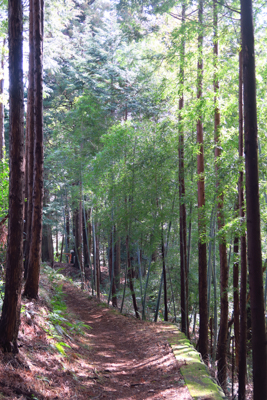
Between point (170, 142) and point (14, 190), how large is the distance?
655 centimetres

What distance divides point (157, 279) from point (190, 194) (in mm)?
5615

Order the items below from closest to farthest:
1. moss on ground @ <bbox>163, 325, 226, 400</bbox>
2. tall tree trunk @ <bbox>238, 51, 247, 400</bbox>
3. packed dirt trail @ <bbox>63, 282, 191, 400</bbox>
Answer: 1. moss on ground @ <bbox>163, 325, 226, 400</bbox>
2. packed dirt trail @ <bbox>63, 282, 191, 400</bbox>
3. tall tree trunk @ <bbox>238, 51, 247, 400</bbox>

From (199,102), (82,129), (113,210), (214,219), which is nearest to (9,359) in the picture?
(199,102)

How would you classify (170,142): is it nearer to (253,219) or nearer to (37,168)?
(37,168)

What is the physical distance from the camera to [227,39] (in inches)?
248

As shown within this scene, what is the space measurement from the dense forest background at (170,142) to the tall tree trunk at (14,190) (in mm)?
→ 2019

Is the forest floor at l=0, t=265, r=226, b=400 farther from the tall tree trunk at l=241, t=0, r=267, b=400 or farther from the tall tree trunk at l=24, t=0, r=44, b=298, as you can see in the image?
the tall tree trunk at l=241, t=0, r=267, b=400

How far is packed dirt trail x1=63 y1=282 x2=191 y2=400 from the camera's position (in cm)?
425

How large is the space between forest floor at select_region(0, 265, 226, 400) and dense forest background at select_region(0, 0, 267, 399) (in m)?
1.25

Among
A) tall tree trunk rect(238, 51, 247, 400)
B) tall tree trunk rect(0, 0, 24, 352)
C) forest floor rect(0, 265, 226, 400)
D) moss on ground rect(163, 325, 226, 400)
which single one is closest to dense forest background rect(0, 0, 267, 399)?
tall tree trunk rect(238, 51, 247, 400)

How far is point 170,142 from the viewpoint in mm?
9438

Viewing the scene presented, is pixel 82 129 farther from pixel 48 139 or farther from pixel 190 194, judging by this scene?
pixel 190 194

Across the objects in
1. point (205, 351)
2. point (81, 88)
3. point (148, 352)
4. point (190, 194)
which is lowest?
point (205, 351)

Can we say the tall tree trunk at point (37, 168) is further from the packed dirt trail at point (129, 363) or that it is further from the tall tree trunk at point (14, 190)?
the tall tree trunk at point (14, 190)
